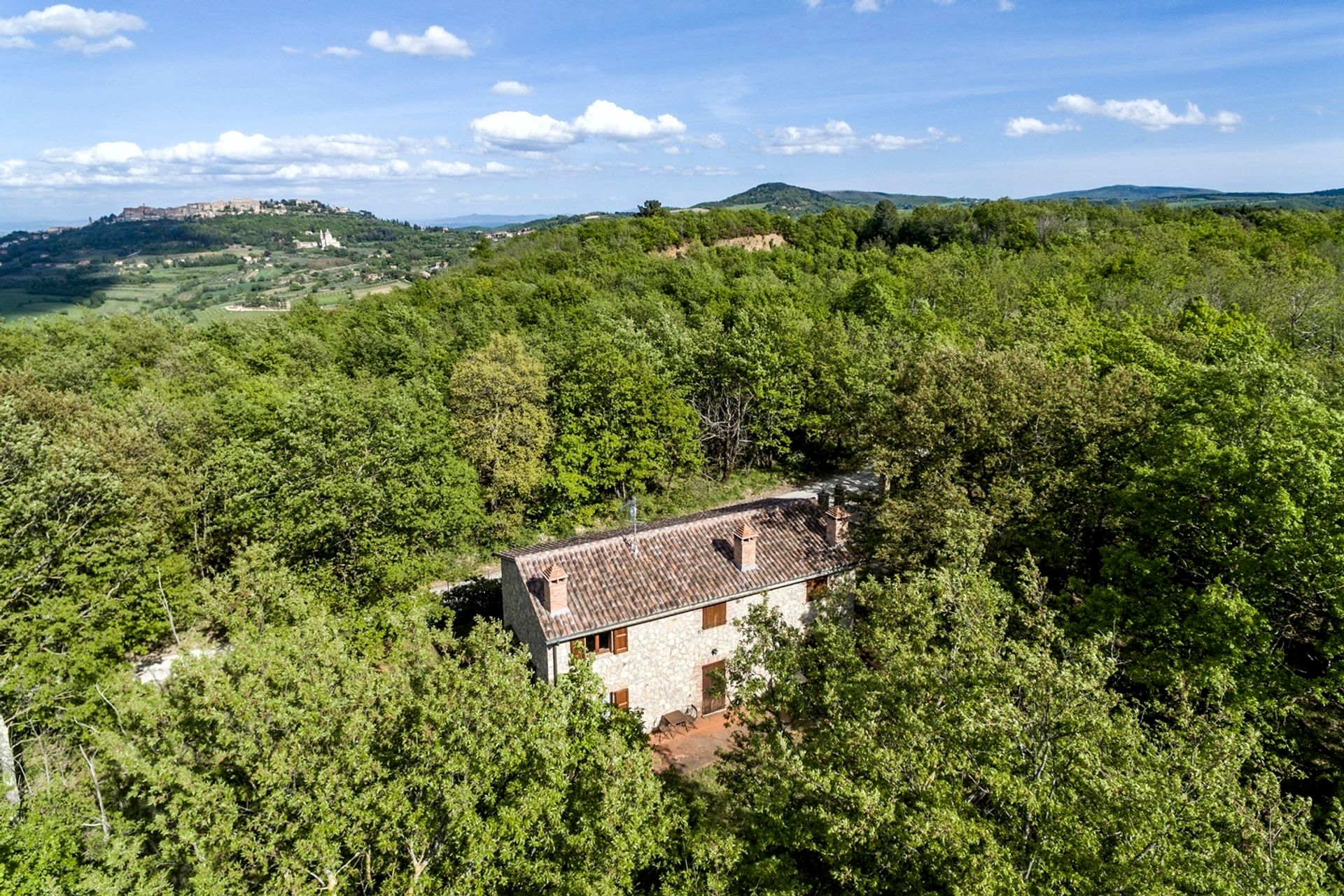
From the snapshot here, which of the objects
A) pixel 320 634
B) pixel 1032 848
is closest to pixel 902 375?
pixel 1032 848

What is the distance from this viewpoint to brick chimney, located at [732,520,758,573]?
24.9 m

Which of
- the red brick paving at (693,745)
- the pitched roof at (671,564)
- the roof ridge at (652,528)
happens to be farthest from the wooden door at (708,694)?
the roof ridge at (652,528)

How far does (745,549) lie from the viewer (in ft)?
81.7

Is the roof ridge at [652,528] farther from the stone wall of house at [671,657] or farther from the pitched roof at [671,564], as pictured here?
the stone wall of house at [671,657]

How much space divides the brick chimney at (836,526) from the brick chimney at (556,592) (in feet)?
35.6

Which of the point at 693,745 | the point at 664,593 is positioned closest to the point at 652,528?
the point at 664,593

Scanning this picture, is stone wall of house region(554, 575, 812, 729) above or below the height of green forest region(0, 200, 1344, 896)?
below

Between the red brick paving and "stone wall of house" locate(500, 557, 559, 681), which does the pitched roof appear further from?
the red brick paving

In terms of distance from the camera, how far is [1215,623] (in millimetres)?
17609

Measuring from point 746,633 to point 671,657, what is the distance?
7894mm

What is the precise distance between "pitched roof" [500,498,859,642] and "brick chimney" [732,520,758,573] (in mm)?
197

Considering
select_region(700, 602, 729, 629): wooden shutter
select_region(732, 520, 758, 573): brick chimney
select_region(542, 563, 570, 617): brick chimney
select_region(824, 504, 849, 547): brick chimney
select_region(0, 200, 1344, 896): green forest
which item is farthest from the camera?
select_region(824, 504, 849, 547): brick chimney

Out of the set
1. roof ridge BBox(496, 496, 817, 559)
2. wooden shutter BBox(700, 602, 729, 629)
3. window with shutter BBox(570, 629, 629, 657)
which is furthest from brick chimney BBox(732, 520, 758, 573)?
window with shutter BBox(570, 629, 629, 657)

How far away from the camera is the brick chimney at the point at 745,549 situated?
81.6 ft
